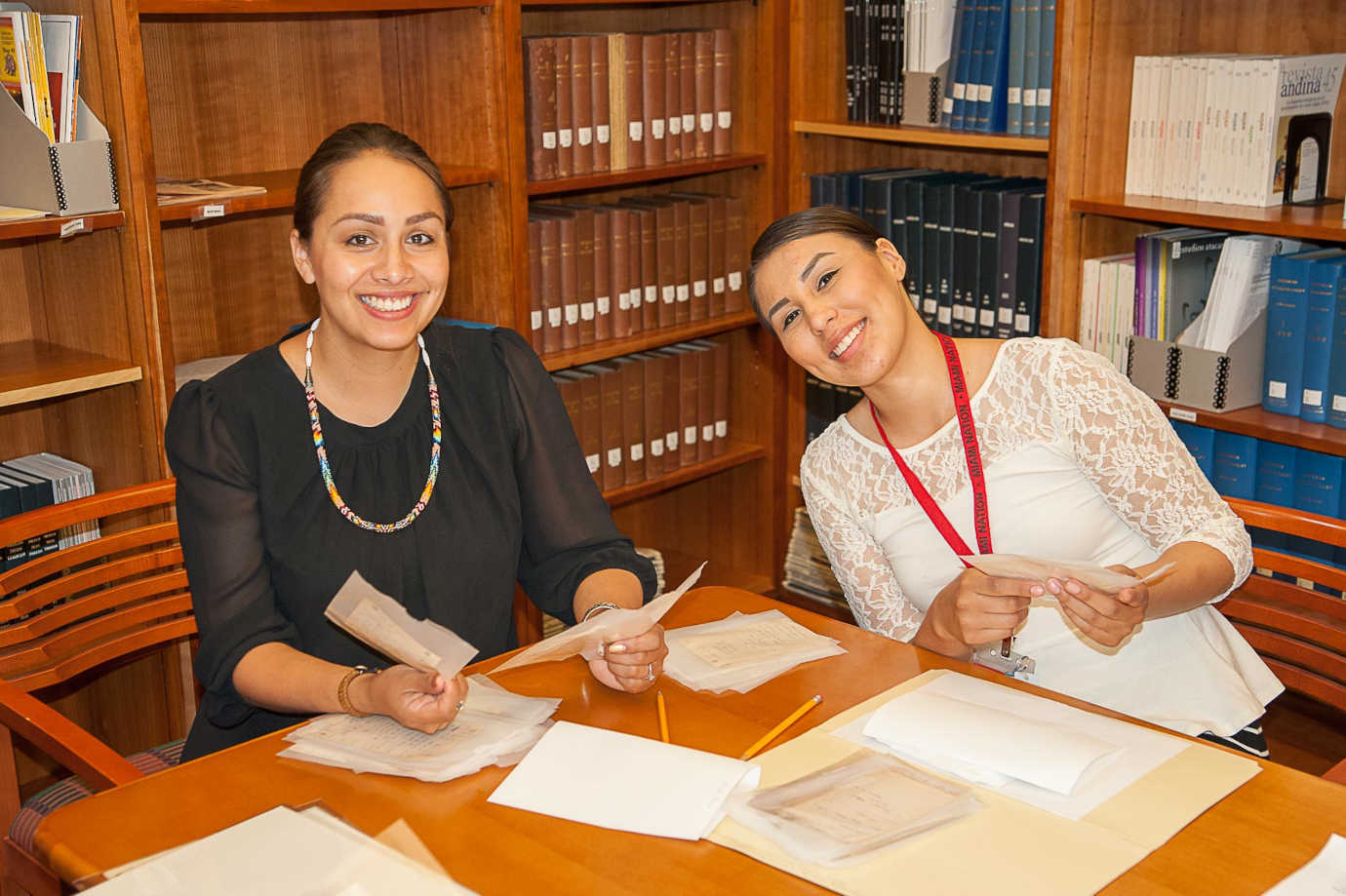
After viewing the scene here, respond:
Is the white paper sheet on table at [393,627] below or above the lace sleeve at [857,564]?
above

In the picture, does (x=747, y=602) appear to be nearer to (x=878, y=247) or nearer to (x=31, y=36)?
(x=878, y=247)

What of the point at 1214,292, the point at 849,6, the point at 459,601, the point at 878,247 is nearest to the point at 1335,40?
the point at 1214,292

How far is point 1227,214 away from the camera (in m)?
2.93

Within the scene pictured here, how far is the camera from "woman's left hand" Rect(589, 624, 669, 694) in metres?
1.64

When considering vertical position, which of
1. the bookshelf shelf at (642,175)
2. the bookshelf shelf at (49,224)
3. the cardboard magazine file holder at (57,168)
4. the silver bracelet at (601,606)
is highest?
the cardboard magazine file holder at (57,168)

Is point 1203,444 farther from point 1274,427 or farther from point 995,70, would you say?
point 995,70

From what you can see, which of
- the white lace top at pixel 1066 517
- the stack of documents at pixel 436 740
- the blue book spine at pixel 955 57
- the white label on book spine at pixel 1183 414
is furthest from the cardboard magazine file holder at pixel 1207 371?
the stack of documents at pixel 436 740

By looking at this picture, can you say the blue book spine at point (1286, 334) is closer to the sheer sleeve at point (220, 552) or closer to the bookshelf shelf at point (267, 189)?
the bookshelf shelf at point (267, 189)

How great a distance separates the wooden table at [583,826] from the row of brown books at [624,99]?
6.55 feet

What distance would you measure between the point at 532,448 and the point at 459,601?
250mm

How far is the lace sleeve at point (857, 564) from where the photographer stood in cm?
201

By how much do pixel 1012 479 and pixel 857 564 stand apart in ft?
0.83

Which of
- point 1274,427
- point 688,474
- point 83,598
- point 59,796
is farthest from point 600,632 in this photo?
point 688,474

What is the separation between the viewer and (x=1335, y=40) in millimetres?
3104
